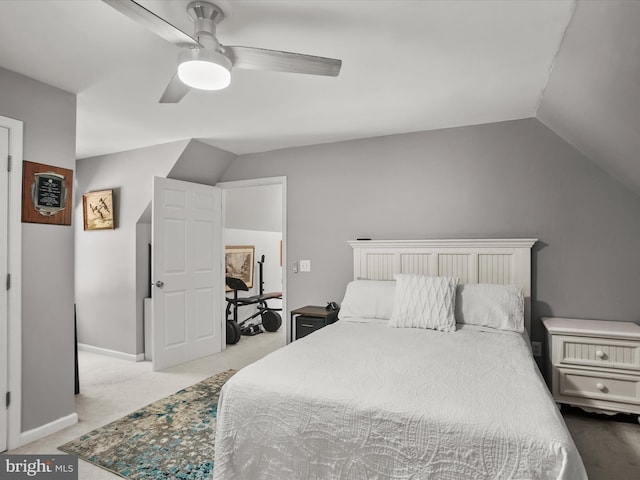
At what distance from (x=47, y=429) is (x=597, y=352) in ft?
12.7

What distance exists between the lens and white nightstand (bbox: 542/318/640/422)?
8.77 feet

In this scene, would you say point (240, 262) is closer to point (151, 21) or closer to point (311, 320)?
point (311, 320)

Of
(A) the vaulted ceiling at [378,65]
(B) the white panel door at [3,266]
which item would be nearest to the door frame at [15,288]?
(B) the white panel door at [3,266]

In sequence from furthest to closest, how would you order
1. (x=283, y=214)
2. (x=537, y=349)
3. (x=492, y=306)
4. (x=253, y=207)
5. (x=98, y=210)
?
(x=253, y=207)
(x=98, y=210)
(x=283, y=214)
(x=537, y=349)
(x=492, y=306)

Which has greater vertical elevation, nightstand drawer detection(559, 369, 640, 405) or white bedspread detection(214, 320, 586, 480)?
white bedspread detection(214, 320, 586, 480)

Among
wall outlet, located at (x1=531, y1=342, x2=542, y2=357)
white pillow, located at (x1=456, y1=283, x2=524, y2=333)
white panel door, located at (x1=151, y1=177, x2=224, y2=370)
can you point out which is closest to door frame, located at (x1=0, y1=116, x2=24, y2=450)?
white panel door, located at (x1=151, y1=177, x2=224, y2=370)

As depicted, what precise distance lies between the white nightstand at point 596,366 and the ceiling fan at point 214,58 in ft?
8.31

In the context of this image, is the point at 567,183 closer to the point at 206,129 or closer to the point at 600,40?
the point at 600,40

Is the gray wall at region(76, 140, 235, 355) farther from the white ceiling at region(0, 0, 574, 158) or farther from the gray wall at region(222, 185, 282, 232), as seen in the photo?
the gray wall at region(222, 185, 282, 232)

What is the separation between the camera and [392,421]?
156 cm

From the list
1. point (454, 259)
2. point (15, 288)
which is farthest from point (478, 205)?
Result: point (15, 288)

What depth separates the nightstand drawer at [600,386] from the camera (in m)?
2.68

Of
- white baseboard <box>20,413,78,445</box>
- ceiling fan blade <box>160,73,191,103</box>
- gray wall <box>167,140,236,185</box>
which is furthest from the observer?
gray wall <box>167,140,236,185</box>

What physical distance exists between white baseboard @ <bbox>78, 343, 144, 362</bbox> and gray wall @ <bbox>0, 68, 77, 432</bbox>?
1.52 m
